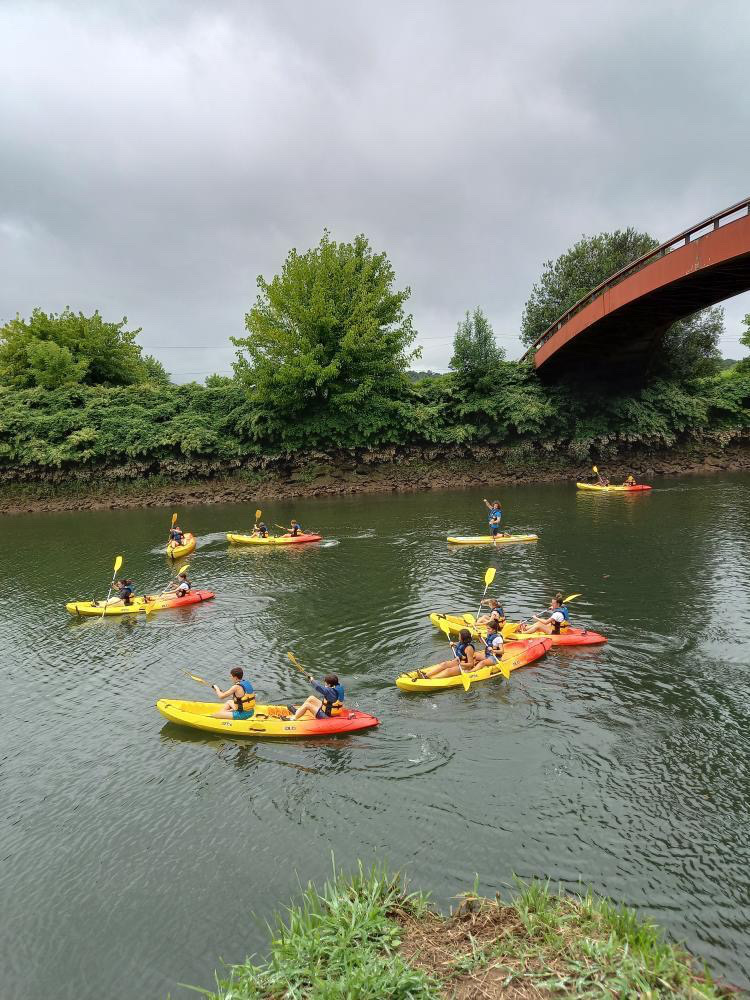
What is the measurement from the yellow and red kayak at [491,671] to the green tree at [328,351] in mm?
30142

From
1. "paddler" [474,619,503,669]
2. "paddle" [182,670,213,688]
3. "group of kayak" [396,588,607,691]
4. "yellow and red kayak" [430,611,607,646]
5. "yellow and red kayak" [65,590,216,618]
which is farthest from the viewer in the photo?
"yellow and red kayak" [65,590,216,618]

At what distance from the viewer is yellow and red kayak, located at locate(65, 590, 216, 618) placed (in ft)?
65.1

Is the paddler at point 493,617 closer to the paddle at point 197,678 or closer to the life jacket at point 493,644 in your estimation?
the life jacket at point 493,644

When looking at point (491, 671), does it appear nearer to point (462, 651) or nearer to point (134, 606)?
point (462, 651)

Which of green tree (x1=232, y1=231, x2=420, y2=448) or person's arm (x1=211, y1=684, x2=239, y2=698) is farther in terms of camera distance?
green tree (x1=232, y1=231, x2=420, y2=448)

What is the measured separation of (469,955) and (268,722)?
6.83 metres

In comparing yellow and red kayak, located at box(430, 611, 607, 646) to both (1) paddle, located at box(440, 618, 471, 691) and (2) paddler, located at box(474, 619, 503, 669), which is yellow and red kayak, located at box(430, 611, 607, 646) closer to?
(1) paddle, located at box(440, 618, 471, 691)

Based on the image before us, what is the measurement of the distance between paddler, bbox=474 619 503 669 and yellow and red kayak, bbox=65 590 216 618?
34.0 feet

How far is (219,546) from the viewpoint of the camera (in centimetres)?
2873

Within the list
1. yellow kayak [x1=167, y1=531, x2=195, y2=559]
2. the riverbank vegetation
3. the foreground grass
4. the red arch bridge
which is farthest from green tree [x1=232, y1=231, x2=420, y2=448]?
the foreground grass

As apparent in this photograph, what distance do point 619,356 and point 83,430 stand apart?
38.2 meters

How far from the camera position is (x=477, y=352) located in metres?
45.5

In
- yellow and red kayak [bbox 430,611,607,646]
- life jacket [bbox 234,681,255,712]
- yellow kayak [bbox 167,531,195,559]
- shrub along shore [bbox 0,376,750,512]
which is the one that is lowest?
life jacket [bbox 234,681,255,712]

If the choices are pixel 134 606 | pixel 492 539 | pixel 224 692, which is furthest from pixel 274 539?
pixel 224 692
